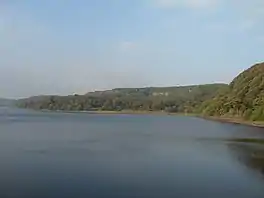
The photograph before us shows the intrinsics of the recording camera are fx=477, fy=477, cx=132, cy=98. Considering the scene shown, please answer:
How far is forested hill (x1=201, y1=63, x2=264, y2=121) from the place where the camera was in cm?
10419

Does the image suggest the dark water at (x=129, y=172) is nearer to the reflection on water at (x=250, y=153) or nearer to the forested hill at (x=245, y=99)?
the reflection on water at (x=250, y=153)

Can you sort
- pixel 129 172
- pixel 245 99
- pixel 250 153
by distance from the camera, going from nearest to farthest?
1. pixel 129 172
2. pixel 250 153
3. pixel 245 99

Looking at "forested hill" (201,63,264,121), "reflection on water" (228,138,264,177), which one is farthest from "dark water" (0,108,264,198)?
"forested hill" (201,63,264,121)

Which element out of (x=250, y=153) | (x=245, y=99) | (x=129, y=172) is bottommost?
(x=129, y=172)

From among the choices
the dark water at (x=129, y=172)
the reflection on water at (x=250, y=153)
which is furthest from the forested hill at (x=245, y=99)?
the dark water at (x=129, y=172)

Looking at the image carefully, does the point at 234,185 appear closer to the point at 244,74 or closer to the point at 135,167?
the point at 135,167

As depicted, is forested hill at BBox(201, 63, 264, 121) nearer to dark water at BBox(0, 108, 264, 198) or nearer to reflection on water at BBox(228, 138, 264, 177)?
reflection on water at BBox(228, 138, 264, 177)

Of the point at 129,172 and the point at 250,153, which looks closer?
the point at 129,172

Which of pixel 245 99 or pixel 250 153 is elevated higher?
pixel 245 99

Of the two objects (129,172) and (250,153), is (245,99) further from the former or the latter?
(129,172)

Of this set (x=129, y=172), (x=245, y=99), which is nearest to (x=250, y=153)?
(x=129, y=172)

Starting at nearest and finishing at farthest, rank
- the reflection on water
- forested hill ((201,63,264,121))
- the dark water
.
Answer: the dark water < the reflection on water < forested hill ((201,63,264,121))

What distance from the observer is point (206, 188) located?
25.2 meters

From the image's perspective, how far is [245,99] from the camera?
113 m
